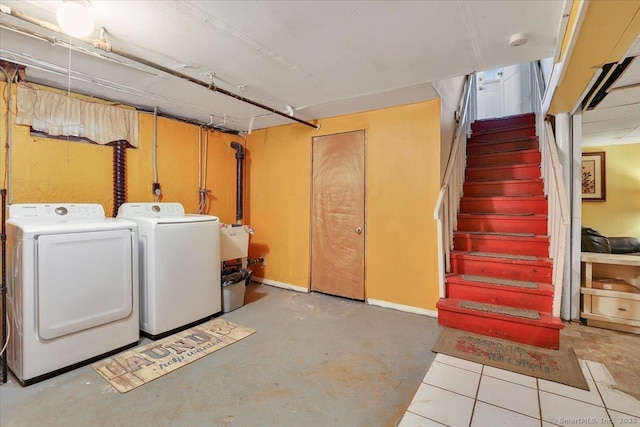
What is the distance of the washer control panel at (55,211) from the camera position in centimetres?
229

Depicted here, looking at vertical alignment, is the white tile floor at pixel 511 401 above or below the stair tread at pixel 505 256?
below

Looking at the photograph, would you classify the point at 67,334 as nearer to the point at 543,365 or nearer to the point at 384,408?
the point at 384,408

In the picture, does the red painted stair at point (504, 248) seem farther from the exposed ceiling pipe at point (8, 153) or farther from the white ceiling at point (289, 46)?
the exposed ceiling pipe at point (8, 153)

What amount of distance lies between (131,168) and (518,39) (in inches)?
149

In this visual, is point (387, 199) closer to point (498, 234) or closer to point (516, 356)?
point (498, 234)

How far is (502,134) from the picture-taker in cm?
450


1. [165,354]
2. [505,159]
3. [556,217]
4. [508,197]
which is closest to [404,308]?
[556,217]

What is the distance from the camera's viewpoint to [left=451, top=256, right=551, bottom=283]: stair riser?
287 centimetres

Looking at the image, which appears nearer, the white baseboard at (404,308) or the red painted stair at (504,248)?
the red painted stair at (504,248)

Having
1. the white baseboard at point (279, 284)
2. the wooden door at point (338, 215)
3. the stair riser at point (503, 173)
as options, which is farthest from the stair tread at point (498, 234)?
the white baseboard at point (279, 284)

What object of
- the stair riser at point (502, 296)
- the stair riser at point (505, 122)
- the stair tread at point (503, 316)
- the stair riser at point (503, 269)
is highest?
the stair riser at point (505, 122)

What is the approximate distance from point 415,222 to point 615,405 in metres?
2.01

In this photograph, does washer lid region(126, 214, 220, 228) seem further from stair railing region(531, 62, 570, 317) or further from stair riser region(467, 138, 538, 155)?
stair riser region(467, 138, 538, 155)

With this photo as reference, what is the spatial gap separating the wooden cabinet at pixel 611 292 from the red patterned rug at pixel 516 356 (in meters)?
0.84
